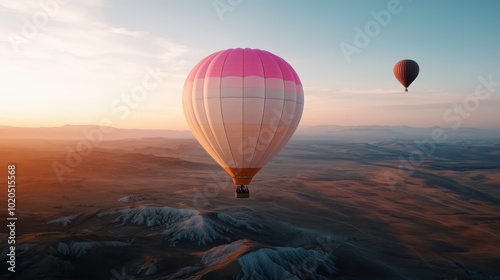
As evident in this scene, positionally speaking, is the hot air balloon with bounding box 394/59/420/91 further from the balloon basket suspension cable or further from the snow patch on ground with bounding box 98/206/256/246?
the balloon basket suspension cable

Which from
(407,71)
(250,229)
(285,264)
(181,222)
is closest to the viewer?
(285,264)

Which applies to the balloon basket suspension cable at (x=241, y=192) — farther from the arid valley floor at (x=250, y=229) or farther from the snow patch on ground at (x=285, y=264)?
the snow patch on ground at (x=285, y=264)

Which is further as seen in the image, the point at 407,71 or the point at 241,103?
the point at 407,71

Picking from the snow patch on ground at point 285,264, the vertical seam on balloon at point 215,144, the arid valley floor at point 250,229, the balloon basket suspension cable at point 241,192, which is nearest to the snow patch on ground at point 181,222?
the arid valley floor at point 250,229

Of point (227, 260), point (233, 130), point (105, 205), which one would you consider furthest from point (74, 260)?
point (105, 205)

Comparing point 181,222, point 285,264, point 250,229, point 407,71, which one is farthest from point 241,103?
point 181,222

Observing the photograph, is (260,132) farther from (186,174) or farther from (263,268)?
(186,174)

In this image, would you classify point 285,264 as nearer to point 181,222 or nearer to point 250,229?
point 250,229
